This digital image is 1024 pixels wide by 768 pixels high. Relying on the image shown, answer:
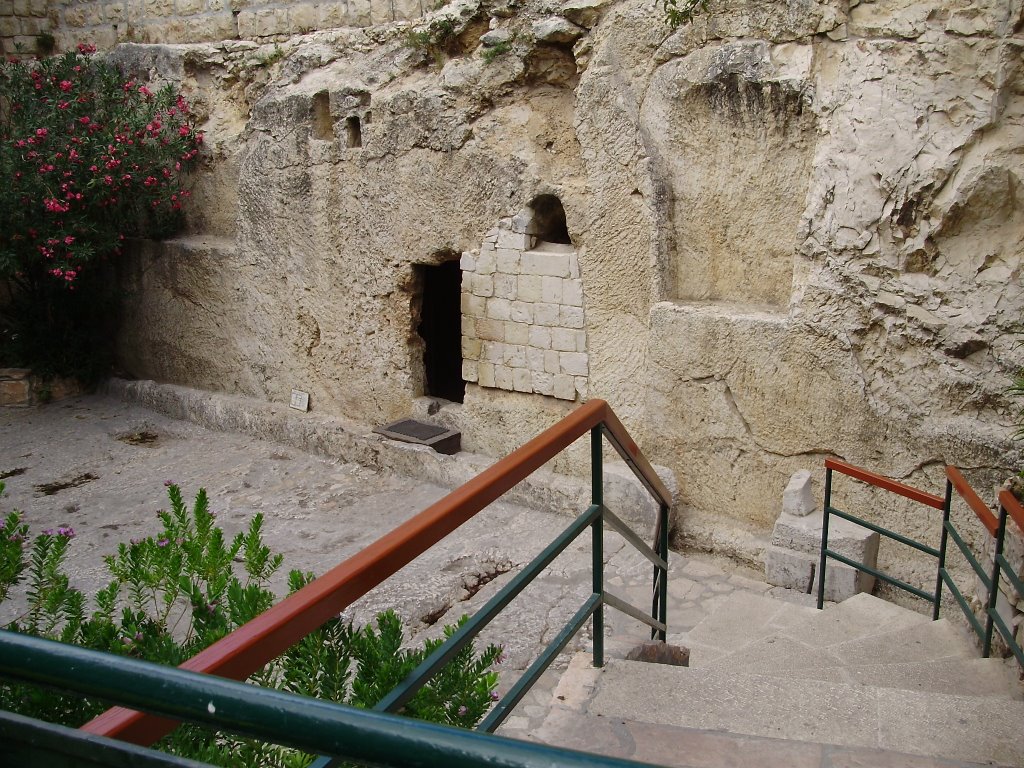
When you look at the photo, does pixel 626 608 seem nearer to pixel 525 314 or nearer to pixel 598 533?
pixel 598 533

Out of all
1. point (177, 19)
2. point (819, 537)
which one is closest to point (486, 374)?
point (819, 537)

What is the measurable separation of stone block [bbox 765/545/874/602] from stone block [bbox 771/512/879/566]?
0.05m

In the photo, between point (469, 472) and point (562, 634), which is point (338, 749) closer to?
point (562, 634)

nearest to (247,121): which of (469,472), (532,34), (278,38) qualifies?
(278,38)

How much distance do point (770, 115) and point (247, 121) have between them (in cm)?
480

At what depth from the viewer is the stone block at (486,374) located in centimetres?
711

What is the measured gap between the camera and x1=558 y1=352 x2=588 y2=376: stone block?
6.60 metres

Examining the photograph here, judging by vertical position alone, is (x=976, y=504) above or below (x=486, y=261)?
below

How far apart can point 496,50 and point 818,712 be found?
16.5ft

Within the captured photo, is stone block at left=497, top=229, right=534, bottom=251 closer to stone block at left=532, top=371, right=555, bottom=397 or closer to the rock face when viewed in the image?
the rock face

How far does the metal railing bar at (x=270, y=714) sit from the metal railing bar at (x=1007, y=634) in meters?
2.80

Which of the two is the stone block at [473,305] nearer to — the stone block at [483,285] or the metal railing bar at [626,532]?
the stone block at [483,285]

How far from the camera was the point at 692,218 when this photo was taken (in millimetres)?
6105

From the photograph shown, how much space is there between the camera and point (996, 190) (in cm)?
491
